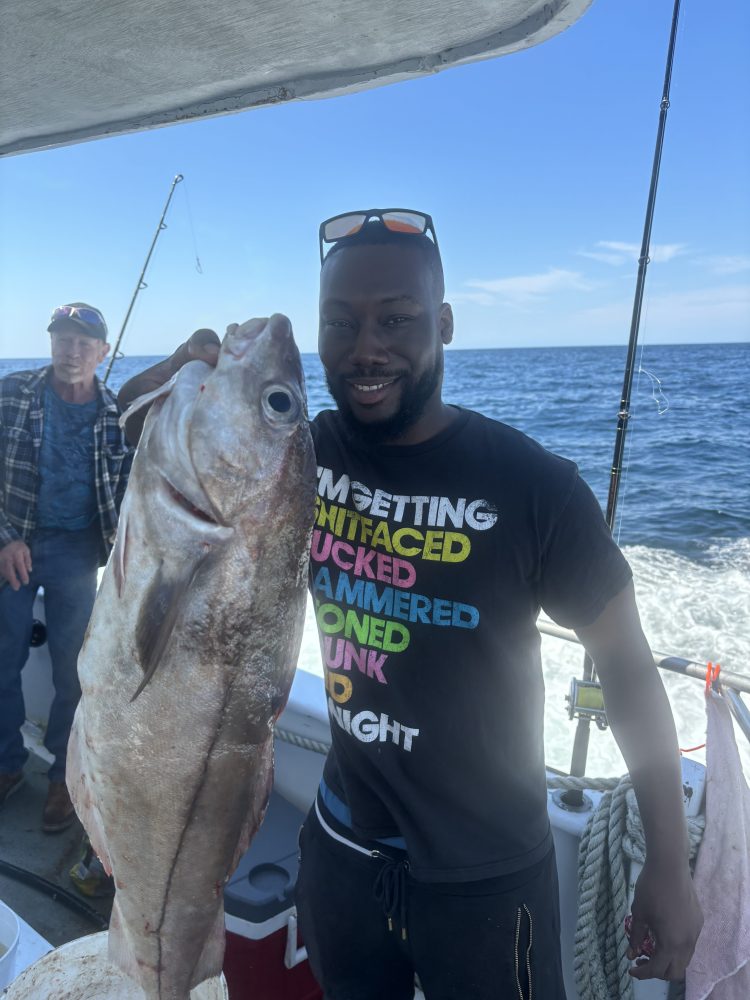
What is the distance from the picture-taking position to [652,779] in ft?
5.96

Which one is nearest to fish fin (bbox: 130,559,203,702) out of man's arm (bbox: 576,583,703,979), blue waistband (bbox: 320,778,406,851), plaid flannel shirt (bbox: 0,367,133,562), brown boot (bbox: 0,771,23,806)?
Answer: blue waistband (bbox: 320,778,406,851)

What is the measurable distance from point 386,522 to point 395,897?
99cm

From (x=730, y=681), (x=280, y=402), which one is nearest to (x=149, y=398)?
(x=280, y=402)

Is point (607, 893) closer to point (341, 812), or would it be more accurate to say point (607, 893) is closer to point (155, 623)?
point (341, 812)

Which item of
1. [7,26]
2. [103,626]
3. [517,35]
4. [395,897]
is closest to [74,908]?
[395,897]

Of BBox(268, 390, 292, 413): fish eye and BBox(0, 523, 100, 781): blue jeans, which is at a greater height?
BBox(268, 390, 292, 413): fish eye

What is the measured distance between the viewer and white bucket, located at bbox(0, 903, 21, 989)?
1.81 metres

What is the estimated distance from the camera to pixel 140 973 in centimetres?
155

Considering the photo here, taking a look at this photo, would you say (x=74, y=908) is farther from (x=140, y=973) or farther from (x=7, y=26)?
(x=7, y=26)

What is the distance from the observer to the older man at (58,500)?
3.79 metres

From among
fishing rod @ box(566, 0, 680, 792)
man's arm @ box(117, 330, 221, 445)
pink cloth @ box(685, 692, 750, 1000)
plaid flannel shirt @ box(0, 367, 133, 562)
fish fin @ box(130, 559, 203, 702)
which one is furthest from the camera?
plaid flannel shirt @ box(0, 367, 133, 562)

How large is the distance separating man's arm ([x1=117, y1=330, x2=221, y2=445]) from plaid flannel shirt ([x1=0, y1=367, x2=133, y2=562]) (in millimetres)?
2209

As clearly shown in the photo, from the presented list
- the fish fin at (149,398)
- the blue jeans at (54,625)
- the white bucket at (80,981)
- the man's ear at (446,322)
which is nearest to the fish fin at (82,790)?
the white bucket at (80,981)

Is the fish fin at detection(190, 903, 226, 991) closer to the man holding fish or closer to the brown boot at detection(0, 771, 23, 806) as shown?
the man holding fish
